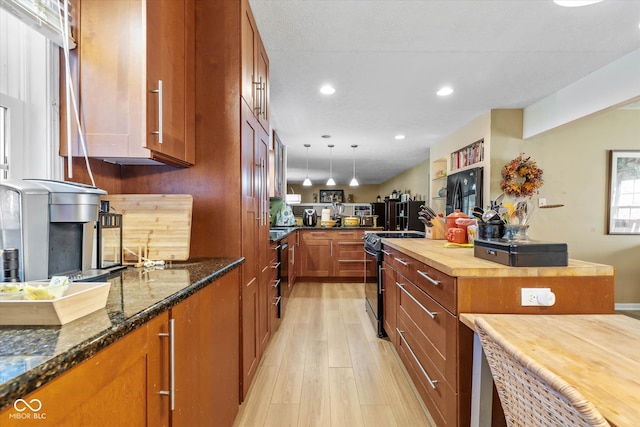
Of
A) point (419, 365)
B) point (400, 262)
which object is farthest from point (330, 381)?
point (400, 262)

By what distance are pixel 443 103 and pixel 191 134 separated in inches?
122

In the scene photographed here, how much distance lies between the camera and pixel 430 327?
1539 millimetres

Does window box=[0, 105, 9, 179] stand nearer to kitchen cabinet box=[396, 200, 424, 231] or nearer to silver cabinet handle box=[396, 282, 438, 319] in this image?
silver cabinet handle box=[396, 282, 438, 319]

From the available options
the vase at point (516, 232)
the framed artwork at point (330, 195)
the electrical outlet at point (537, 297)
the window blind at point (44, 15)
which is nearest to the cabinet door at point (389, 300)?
the vase at point (516, 232)

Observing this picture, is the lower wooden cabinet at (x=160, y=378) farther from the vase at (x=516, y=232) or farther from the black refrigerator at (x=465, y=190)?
the black refrigerator at (x=465, y=190)

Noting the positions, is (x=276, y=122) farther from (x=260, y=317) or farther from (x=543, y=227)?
(x=543, y=227)

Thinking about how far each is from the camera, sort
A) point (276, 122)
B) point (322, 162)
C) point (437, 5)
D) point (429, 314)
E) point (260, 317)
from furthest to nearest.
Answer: point (322, 162), point (276, 122), point (260, 317), point (437, 5), point (429, 314)

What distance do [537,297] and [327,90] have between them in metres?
2.69

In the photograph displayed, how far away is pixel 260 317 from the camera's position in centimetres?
210

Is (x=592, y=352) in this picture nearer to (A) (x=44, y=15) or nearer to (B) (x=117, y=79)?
(B) (x=117, y=79)

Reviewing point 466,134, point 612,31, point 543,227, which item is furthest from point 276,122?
point 543,227

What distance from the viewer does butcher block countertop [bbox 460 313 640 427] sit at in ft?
1.92

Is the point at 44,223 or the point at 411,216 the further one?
the point at 411,216

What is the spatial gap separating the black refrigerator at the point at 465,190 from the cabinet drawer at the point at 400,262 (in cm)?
187
